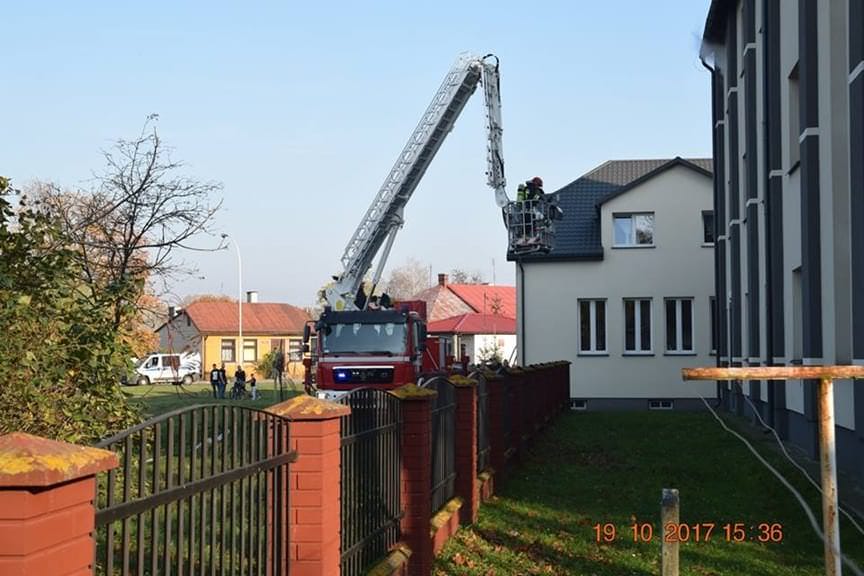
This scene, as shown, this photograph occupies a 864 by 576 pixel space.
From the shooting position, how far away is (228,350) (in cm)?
8075

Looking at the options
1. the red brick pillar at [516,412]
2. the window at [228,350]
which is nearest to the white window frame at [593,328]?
the red brick pillar at [516,412]

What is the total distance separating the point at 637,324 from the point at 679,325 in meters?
1.28

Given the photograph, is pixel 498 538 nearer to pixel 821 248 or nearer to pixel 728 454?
pixel 821 248

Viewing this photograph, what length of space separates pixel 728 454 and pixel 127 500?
14.6m

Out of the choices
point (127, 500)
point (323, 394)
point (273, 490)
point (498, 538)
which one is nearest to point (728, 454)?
A: point (498, 538)

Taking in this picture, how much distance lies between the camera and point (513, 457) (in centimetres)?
1516

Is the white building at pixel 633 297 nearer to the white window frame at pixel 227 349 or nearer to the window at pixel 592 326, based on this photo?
the window at pixel 592 326

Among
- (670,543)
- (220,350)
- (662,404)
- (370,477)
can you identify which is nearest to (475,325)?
(220,350)

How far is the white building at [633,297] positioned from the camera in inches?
1307

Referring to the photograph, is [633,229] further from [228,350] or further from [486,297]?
[486,297]

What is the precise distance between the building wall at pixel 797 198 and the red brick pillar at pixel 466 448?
169 inches

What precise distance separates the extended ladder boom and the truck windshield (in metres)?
4.14

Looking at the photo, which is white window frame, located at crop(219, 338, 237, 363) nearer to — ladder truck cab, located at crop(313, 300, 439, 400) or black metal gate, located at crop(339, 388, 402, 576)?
ladder truck cab, located at crop(313, 300, 439, 400)

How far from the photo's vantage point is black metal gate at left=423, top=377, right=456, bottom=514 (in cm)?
953
